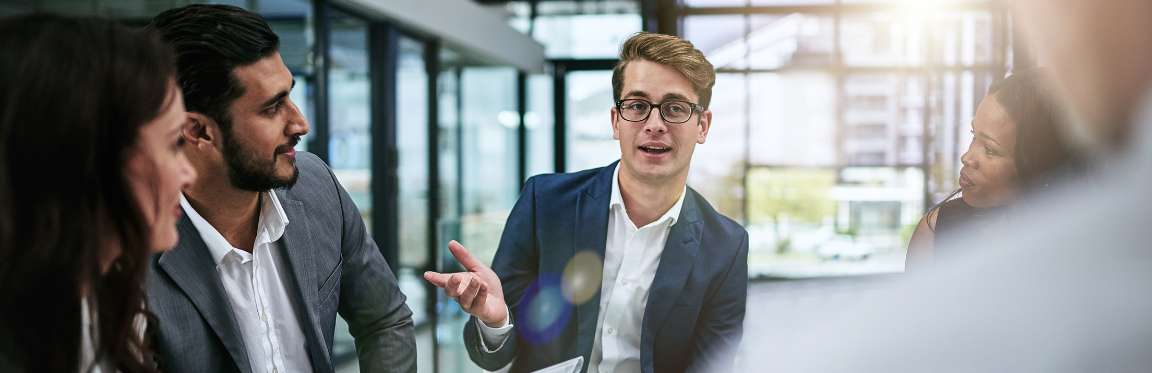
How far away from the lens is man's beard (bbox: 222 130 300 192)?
125 cm

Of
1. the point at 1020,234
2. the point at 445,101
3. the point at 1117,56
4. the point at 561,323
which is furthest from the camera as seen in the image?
the point at 445,101

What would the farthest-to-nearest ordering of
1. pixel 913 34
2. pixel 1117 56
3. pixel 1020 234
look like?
1. pixel 913 34
2. pixel 1020 234
3. pixel 1117 56

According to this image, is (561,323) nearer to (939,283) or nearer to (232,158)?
(232,158)

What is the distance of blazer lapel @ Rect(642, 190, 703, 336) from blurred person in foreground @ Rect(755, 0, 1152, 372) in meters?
0.74

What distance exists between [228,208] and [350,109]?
2.91m

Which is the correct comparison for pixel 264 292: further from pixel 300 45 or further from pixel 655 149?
pixel 300 45

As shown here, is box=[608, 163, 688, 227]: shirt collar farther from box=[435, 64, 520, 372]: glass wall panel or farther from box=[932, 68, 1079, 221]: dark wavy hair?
box=[435, 64, 520, 372]: glass wall panel

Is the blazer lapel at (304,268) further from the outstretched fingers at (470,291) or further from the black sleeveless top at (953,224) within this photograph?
the black sleeveless top at (953,224)

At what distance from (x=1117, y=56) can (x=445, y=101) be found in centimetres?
518

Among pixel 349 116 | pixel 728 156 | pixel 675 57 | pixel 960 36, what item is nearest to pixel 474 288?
pixel 675 57

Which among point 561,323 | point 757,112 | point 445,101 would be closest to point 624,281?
point 561,323

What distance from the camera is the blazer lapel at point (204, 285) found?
1.14 m

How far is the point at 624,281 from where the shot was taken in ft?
4.63

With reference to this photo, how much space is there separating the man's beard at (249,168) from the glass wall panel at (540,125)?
214 inches
